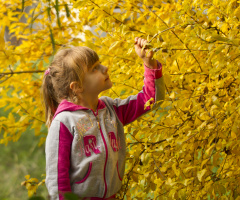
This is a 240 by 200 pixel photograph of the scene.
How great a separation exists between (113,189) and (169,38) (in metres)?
0.68

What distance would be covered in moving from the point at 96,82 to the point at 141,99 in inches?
8.1

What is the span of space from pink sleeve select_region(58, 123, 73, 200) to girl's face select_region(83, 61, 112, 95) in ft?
0.65

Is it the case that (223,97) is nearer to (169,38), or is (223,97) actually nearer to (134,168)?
(169,38)

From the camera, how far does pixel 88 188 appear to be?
4.32 feet

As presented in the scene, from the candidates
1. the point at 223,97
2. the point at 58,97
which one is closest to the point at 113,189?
the point at 58,97

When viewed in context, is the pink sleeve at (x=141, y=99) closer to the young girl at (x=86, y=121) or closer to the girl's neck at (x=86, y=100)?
the young girl at (x=86, y=121)

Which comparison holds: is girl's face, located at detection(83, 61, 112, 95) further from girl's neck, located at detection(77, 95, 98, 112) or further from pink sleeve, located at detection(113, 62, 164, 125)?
pink sleeve, located at detection(113, 62, 164, 125)

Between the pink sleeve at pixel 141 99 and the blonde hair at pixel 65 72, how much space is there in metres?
0.22

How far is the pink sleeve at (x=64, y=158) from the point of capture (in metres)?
1.27

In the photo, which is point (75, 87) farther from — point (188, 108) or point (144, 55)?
point (188, 108)

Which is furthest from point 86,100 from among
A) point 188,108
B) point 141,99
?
point 188,108

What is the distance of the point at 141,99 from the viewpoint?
1488 millimetres

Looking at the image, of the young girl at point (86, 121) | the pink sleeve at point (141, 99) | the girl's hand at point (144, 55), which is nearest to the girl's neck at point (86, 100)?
the young girl at point (86, 121)

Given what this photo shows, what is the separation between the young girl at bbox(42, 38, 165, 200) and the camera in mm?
1310
